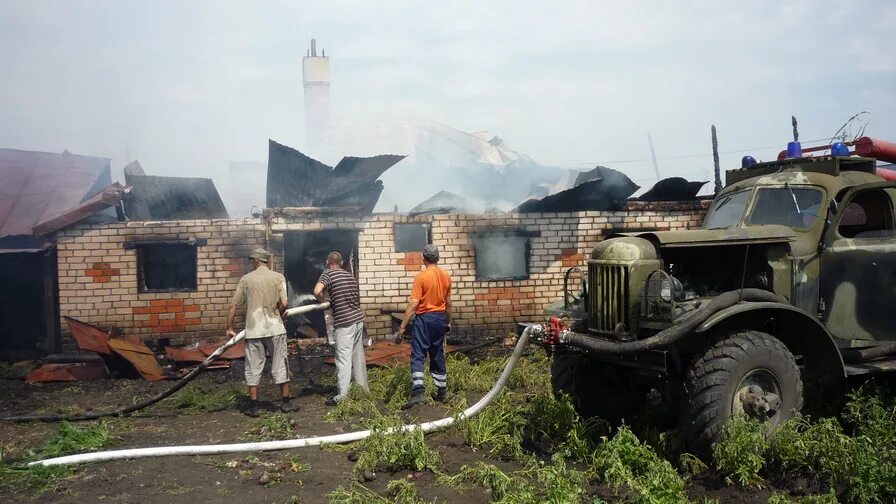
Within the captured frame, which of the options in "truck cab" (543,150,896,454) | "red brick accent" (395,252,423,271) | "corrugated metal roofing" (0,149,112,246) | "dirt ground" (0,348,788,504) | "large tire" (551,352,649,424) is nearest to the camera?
"dirt ground" (0,348,788,504)

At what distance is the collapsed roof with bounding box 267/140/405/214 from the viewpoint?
10.2 meters

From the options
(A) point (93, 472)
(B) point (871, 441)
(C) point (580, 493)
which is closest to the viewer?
(C) point (580, 493)

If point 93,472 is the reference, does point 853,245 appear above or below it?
above

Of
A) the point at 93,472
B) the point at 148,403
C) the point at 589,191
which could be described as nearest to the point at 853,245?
the point at 589,191

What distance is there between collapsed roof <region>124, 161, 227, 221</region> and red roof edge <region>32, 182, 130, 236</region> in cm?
44

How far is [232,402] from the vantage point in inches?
297

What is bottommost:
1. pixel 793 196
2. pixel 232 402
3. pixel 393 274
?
pixel 232 402

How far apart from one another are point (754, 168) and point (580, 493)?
3974mm

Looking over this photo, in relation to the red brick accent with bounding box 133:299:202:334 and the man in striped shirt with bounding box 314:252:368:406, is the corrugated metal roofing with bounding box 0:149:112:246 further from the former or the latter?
the man in striped shirt with bounding box 314:252:368:406

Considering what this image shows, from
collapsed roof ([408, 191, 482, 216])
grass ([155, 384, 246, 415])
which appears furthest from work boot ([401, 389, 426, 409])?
collapsed roof ([408, 191, 482, 216])

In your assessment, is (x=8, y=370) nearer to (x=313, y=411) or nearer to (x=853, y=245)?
(x=313, y=411)

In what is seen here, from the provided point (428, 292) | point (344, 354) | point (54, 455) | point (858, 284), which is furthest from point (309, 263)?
point (858, 284)

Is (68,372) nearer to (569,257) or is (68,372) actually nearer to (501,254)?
(501,254)

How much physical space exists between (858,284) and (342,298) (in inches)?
195
